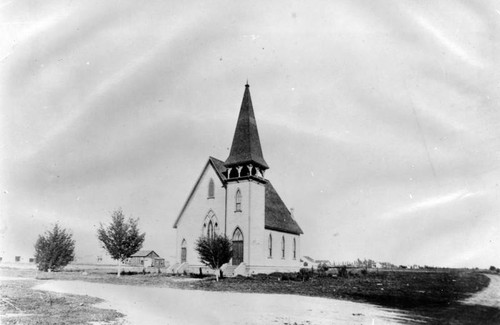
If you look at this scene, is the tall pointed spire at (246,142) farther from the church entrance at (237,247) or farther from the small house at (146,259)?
the small house at (146,259)

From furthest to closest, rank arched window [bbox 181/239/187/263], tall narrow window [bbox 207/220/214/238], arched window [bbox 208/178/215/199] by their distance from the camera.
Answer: arched window [bbox 181/239/187/263], arched window [bbox 208/178/215/199], tall narrow window [bbox 207/220/214/238]

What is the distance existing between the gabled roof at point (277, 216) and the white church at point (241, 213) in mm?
142

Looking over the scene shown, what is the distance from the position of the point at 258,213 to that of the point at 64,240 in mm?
13995

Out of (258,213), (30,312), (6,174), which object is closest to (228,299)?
(30,312)

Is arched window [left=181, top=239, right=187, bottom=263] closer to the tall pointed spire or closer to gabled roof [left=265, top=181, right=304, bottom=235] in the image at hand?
gabled roof [left=265, top=181, right=304, bottom=235]

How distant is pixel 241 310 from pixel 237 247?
1809cm

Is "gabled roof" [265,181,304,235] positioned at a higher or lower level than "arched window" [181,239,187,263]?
higher

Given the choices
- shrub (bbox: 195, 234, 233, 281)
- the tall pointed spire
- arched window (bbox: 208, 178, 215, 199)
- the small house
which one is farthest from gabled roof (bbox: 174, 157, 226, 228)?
the small house

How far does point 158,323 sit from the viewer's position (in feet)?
32.3

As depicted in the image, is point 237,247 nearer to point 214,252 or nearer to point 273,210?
point 214,252

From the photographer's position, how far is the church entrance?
96.7 feet

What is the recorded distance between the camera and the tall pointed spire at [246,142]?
3022cm

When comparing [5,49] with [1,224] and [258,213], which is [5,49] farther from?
[258,213]

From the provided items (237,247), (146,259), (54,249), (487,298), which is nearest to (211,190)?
(237,247)
